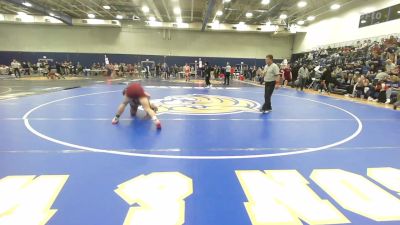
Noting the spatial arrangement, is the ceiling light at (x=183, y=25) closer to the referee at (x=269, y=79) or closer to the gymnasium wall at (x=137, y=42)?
the gymnasium wall at (x=137, y=42)

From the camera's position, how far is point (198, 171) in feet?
11.5

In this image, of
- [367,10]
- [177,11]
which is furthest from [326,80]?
[177,11]

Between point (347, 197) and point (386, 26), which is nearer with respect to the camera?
point (347, 197)

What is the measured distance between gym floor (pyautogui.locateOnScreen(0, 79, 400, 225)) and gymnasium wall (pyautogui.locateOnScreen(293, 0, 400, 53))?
53.3 ft

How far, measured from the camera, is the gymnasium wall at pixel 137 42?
1249 inches

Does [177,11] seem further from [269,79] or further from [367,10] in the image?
[269,79]

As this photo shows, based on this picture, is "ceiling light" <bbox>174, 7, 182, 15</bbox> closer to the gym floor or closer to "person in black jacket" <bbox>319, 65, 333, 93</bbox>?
"person in black jacket" <bbox>319, 65, 333, 93</bbox>

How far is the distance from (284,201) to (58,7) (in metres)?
30.0

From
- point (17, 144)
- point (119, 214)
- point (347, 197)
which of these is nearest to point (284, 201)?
point (347, 197)

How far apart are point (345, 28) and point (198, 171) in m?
24.4

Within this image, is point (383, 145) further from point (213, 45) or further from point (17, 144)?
point (213, 45)

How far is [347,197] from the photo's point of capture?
290cm

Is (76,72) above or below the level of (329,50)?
below

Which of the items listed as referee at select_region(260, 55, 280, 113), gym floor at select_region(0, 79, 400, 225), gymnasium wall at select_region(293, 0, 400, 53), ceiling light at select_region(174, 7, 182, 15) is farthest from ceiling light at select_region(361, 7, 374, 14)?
gym floor at select_region(0, 79, 400, 225)
